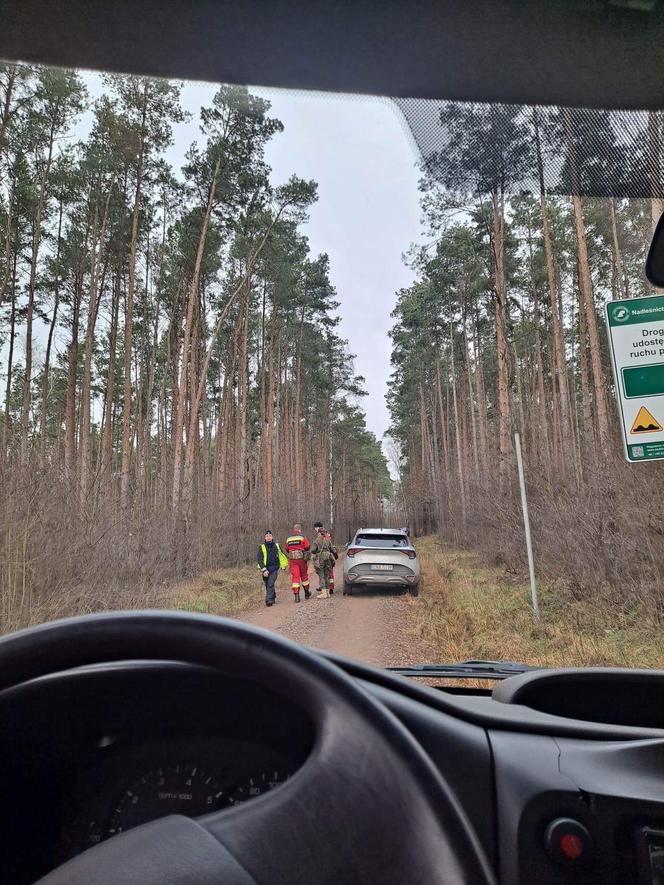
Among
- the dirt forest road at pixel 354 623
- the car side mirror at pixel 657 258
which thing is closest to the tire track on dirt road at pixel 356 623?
the dirt forest road at pixel 354 623

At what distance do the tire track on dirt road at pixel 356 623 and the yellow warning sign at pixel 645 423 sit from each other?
2.35 metres

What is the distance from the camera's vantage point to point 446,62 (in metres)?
2.08

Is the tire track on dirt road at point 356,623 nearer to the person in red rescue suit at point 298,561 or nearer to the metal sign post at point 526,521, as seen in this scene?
the person in red rescue suit at point 298,561

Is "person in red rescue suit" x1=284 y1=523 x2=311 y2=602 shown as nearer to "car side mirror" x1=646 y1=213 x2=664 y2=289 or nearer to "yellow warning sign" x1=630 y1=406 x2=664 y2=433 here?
"yellow warning sign" x1=630 y1=406 x2=664 y2=433

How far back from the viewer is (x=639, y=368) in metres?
3.50

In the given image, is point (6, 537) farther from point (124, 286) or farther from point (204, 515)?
point (124, 286)

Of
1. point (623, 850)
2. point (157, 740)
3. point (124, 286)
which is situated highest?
point (124, 286)

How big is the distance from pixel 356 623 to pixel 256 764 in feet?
27.0

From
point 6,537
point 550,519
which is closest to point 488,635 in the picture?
point 550,519

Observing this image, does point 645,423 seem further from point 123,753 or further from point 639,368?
point 123,753

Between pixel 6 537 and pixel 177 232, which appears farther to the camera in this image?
pixel 177 232

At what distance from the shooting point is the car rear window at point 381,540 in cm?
1318

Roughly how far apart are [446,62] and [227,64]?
769 millimetres

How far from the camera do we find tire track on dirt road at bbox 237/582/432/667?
6.52 meters
